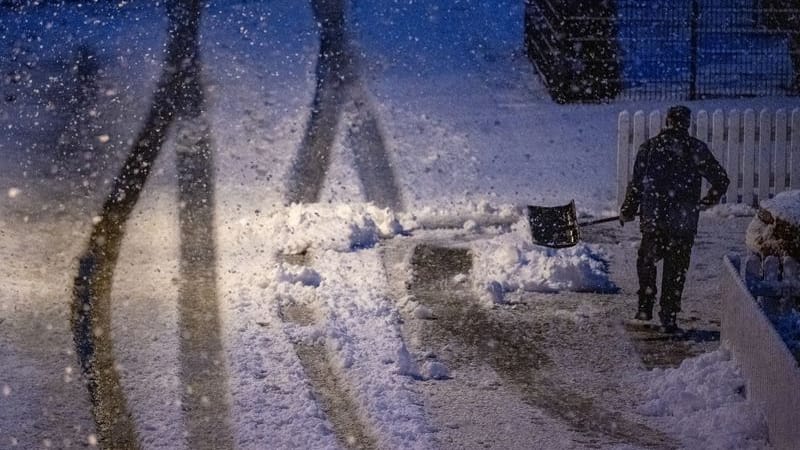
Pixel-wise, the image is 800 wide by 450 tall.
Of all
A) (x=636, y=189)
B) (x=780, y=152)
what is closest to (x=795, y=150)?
(x=780, y=152)

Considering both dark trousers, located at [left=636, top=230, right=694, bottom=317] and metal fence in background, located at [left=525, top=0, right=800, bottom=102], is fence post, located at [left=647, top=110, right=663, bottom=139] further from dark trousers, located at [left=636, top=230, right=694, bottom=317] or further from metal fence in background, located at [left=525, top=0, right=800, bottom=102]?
metal fence in background, located at [left=525, top=0, right=800, bottom=102]

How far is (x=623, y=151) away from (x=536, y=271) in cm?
340

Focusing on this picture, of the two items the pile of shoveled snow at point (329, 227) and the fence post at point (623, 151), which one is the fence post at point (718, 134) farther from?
the pile of shoveled snow at point (329, 227)

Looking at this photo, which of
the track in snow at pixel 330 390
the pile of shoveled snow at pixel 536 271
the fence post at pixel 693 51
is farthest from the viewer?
the fence post at pixel 693 51

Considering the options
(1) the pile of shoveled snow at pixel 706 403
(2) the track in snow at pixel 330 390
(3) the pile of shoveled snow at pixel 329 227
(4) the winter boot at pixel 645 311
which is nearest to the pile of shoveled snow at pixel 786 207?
(1) the pile of shoveled snow at pixel 706 403

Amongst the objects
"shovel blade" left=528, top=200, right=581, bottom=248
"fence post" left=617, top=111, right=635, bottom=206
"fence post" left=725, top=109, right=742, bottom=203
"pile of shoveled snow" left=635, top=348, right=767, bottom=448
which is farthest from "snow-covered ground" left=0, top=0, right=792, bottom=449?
"fence post" left=725, top=109, right=742, bottom=203

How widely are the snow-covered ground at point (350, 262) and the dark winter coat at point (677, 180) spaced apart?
934 mm

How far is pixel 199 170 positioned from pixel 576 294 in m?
7.05

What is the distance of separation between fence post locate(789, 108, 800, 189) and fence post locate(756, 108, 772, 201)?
0.26 m

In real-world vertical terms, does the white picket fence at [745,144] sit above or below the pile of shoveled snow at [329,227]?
above

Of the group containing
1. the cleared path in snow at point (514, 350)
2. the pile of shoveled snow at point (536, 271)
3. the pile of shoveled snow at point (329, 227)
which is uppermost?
→ the pile of shoveled snow at point (329, 227)

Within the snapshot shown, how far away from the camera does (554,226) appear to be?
11.5 meters

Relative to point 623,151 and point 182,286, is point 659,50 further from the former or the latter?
point 182,286

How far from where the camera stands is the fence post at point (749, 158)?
13875 mm
